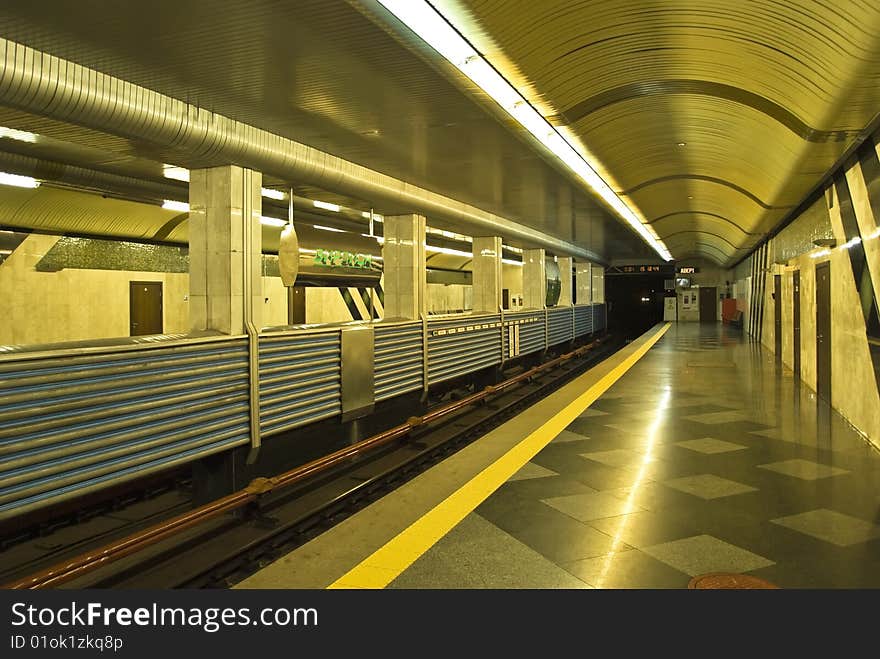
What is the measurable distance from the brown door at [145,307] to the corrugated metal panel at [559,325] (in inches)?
350

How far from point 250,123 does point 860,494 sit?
549 centimetres

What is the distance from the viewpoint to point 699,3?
3934 mm

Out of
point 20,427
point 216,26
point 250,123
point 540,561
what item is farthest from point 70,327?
point 540,561

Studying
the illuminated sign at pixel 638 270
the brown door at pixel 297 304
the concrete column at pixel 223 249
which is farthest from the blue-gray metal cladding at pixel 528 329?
the illuminated sign at pixel 638 270

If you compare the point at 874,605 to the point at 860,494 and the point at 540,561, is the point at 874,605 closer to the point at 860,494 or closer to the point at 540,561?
the point at 540,561

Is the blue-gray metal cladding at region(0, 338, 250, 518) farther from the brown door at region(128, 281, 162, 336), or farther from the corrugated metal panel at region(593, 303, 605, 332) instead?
the corrugated metal panel at region(593, 303, 605, 332)

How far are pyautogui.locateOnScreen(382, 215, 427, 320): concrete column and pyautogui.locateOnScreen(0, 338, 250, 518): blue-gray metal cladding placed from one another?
3.57 meters

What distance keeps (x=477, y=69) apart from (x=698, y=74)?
6.70 ft

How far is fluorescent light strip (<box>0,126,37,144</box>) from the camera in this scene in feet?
17.5

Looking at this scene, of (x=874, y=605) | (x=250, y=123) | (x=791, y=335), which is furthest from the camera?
(x=791, y=335)

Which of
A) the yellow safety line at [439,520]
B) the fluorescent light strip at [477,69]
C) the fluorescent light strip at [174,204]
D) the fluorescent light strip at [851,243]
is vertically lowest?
the yellow safety line at [439,520]

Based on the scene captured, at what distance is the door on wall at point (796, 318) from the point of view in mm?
11305

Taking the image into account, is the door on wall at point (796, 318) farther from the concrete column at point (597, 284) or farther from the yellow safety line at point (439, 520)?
the concrete column at point (597, 284)

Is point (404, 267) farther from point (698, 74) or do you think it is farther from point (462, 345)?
point (698, 74)
